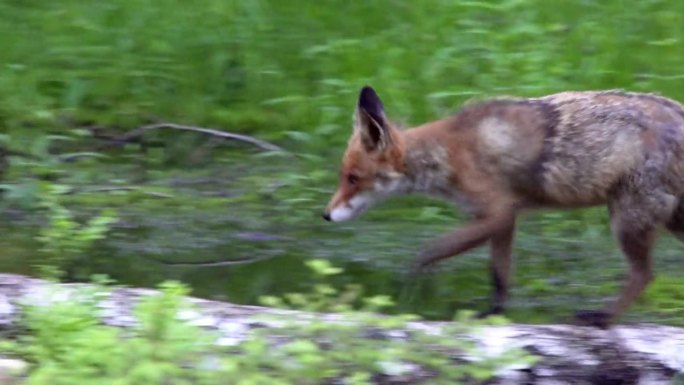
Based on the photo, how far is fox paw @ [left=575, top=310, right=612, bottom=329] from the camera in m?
6.16

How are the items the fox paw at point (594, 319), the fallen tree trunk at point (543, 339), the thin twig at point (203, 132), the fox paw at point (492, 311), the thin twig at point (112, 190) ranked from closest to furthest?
the fallen tree trunk at point (543, 339)
the fox paw at point (594, 319)
the fox paw at point (492, 311)
the thin twig at point (112, 190)
the thin twig at point (203, 132)

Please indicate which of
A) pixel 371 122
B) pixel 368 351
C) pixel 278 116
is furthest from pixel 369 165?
pixel 278 116

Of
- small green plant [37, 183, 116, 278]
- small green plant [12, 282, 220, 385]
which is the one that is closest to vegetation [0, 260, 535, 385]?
small green plant [12, 282, 220, 385]

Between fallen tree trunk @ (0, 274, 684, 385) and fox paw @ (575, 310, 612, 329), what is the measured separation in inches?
9.4

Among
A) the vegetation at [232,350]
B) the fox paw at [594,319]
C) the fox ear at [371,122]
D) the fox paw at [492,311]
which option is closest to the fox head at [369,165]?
the fox ear at [371,122]

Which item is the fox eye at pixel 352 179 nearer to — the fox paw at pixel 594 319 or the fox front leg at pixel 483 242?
the fox front leg at pixel 483 242

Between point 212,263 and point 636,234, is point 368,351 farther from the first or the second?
point 212,263

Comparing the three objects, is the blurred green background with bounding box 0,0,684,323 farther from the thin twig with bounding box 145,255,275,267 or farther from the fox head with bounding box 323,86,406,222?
the fox head with bounding box 323,86,406,222

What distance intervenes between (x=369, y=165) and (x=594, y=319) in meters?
1.71

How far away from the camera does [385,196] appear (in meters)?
7.57

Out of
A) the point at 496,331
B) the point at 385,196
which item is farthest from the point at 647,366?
the point at 385,196

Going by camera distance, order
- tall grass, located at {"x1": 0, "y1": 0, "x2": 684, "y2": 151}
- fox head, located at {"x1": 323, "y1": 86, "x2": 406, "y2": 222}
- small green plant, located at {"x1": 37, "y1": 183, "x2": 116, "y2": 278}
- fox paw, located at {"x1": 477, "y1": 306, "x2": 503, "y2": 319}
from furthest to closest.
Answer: tall grass, located at {"x1": 0, "y1": 0, "x2": 684, "y2": 151}, fox head, located at {"x1": 323, "y1": 86, "x2": 406, "y2": 222}, fox paw, located at {"x1": 477, "y1": 306, "x2": 503, "y2": 319}, small green plant, located at {"x1": 37, "y1": 183, "x2": 116, "y2": 278}

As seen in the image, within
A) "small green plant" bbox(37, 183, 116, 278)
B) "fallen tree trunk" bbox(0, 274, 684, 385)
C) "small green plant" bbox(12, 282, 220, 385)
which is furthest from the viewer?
"small green plant" bbox(37, 183, 116, 278)

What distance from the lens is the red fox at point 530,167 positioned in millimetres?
6680
